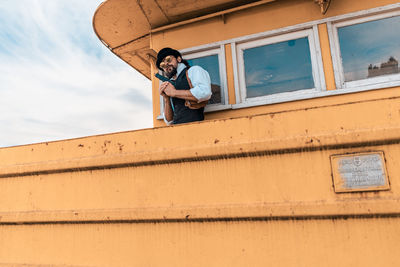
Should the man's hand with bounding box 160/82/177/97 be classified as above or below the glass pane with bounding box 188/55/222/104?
below

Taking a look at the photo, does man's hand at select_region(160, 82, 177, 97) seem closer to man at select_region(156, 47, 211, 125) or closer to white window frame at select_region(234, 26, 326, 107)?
man at select_region(156, 47, 211, 125)

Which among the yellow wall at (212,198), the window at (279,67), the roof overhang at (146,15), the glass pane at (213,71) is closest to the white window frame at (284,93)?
the window at (279,67)

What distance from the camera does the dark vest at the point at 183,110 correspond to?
97.0 inches

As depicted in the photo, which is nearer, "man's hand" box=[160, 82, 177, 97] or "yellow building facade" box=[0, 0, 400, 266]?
"yellow building facade" box=[0, 0, 400, 266]

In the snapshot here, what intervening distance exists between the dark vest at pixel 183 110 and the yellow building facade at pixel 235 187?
2.03ft

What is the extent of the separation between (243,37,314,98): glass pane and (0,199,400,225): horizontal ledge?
1.65 meters

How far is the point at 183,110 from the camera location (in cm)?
249

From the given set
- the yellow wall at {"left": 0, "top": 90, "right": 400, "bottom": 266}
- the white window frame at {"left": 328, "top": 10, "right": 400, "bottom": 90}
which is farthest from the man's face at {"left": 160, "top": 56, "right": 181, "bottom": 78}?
the white window frame at {"left": 328, "top": 10, "right": 400, "bottom": 90}

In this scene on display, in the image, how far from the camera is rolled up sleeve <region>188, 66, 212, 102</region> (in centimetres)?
229

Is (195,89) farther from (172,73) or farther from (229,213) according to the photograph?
(229,213)

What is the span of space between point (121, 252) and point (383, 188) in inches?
55.3

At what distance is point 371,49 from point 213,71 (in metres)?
1.55

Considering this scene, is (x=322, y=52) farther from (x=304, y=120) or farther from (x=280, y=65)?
(x=304, y=120)

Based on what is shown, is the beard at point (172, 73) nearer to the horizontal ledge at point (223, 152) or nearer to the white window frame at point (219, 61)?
the white window frame at point (219, 61)
